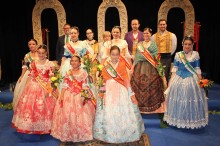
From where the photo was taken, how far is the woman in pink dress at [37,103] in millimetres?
4133

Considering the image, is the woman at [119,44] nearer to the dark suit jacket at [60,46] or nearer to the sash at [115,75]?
the sash at [115,75]

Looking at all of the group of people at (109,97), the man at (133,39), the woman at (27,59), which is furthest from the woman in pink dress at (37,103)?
the man at (133,39)

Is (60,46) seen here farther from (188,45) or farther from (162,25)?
(188,45)

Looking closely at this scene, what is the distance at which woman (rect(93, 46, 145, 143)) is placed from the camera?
152 inches

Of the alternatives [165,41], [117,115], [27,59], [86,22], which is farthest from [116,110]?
[86,22]

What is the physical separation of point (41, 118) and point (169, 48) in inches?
114

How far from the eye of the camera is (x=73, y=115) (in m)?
3.90

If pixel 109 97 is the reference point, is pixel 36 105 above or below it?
below

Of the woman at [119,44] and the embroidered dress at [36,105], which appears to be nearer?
the embroidered dress at [36,105]

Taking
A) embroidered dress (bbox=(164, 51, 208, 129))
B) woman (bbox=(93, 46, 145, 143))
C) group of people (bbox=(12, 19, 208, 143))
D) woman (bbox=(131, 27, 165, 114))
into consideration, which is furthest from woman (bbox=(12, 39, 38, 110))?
embroidered dress (bbox=(164, 51, 208, 129))

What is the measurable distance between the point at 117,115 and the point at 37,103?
51.1 inches

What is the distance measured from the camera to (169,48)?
5.43 meters

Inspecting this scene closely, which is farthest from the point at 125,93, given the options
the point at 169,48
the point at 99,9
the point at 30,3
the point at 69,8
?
the point at 30,3

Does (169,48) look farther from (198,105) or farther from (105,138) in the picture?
(105,138)
